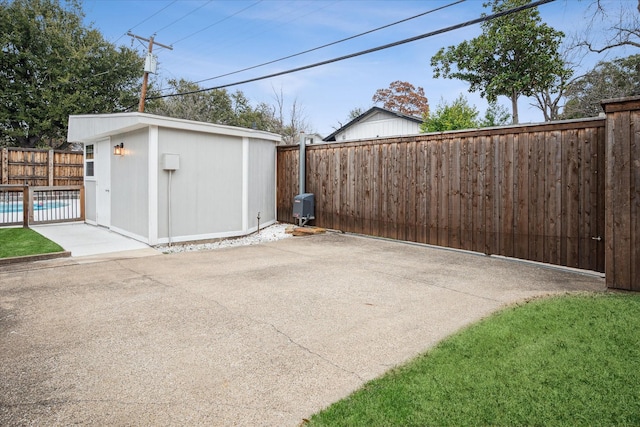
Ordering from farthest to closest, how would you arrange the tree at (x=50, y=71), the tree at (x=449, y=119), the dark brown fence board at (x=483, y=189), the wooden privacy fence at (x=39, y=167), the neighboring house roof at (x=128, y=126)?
the tree at (x=50, y=71), the tree at (x=449, y=119), the wooden privacy fence at (x=39, y=167), the neighboring house roof at (x=128, y=126), the dark brown fence board at (x=483, y=189)

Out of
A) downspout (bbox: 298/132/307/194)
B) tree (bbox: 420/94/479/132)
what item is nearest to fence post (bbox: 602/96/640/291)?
downspout (bbox: 298/132/307/194)

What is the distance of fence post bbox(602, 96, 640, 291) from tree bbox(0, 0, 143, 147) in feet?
75.5

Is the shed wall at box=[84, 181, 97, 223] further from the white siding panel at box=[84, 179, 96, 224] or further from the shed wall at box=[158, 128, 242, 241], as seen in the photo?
the shed wall at box=[158, 128, 242, 241]

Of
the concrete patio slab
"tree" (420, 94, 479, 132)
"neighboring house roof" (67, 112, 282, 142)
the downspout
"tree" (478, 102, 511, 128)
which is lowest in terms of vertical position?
the concrete patio slab

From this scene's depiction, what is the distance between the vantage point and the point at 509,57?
621 inches

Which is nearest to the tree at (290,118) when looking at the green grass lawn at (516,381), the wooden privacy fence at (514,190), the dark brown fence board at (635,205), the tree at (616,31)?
the tree at (616,31)

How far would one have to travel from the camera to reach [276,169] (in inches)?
402

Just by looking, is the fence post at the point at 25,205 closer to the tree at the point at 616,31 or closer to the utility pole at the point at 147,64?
the utility pole at the point at 147,64

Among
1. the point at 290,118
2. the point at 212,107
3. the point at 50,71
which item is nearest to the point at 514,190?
the point at 290,118

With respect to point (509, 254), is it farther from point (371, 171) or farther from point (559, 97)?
point (559, 97)

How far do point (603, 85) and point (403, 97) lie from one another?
16.4m

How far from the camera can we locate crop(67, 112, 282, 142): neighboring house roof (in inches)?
278

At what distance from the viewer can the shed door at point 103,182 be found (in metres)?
8.95

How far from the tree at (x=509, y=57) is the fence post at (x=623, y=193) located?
40.8 feet
